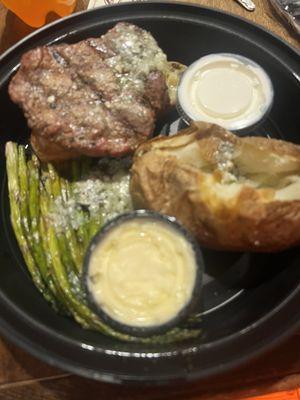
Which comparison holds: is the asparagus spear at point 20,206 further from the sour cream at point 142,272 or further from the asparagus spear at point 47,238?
the sour cream at point 142,272

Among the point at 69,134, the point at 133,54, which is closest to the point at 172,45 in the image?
the point at 133,54

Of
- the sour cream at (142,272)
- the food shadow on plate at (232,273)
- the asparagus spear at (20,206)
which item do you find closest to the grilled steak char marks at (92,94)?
the asparagus spear at (20,206)

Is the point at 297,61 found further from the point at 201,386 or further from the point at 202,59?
the point at 201,386

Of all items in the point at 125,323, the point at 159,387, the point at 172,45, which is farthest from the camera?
the point at 172,45

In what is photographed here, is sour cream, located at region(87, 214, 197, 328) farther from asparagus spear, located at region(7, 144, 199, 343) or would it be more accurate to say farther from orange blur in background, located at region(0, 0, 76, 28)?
orange blur in background, located at region(0, 0, 76, 28)

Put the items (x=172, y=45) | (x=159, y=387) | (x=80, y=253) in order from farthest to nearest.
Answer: (x=172, y=45) < (x=80, y=253) < (x=159, y=387)
